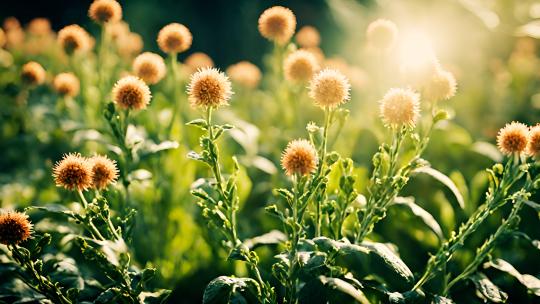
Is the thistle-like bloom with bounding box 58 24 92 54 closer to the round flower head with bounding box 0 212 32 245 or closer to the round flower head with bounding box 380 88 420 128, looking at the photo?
the round flower head with bounding box 0 212 32 245

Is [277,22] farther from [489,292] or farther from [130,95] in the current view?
[489,292]

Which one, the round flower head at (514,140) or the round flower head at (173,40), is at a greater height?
the round flower head at (173,40)

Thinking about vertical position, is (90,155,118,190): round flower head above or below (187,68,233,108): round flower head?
below

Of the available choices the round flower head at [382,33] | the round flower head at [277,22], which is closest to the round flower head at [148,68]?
the round flower head at [277,22]

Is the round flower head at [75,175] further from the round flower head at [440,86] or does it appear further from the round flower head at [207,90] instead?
the round flower head at [440,86]

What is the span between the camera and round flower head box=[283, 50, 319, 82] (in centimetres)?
211

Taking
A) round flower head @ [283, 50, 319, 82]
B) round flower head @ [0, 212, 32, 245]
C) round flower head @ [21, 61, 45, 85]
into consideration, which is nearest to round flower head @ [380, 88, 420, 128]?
round flower head @ [283, 50, 319, 82]

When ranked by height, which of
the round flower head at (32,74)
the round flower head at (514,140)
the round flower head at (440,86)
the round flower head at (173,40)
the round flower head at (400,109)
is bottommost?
the round flower head at (514,140)

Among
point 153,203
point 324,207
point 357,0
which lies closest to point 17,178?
point 153,203

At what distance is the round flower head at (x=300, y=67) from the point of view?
2.11m

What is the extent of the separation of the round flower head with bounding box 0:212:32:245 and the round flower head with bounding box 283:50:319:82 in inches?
46.5

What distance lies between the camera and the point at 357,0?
17.9 feet

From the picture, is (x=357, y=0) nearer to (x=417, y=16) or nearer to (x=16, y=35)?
(x=417, y=16)

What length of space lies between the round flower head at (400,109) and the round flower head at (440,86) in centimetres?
24
